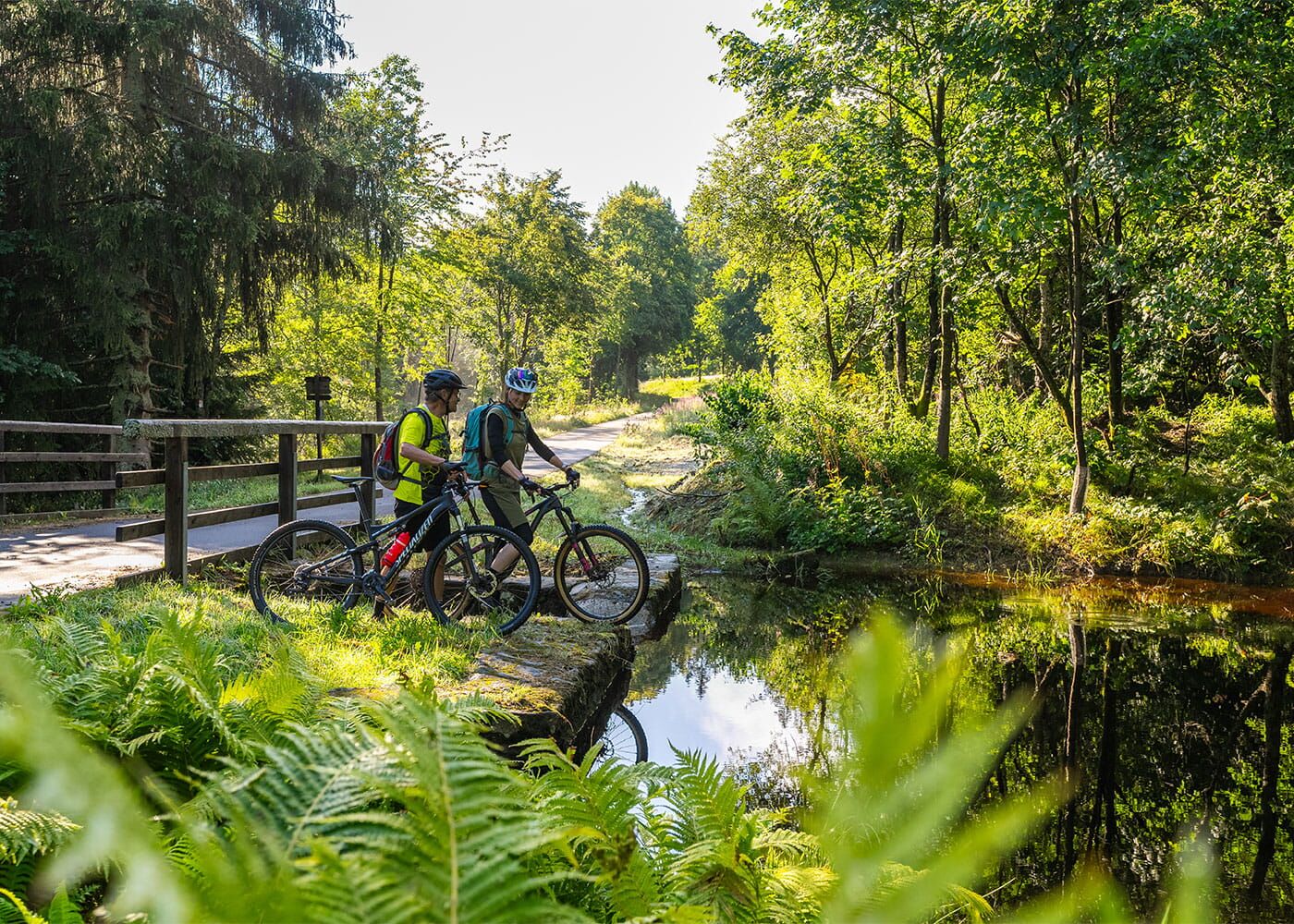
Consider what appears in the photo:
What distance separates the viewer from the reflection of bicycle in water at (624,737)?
534cm

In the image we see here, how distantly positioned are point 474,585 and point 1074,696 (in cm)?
461

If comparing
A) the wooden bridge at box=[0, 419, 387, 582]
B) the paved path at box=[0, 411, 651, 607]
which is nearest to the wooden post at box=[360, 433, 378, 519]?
the wooden bridge at box=[0, 419, 387, 582]

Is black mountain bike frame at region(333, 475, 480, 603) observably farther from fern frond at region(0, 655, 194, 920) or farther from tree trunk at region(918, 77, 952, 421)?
tree trunk at region(918, 77, 952, 421)

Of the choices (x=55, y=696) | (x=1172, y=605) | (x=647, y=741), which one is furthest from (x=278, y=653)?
(x=1172, y=605)

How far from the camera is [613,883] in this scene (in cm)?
87

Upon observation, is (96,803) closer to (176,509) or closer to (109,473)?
(176,509)

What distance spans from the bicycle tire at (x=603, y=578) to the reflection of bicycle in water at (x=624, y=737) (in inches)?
42.1

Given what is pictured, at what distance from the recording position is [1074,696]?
20.8 feet

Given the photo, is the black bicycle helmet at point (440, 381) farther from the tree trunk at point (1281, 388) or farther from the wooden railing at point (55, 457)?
the tree trunk at point (1281, 388)

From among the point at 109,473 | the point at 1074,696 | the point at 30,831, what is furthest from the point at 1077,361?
the point at 109,473

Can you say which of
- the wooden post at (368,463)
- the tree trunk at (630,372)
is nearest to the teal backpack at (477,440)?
the wooden post at (368,463)

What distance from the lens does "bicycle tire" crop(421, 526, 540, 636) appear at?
249 inches

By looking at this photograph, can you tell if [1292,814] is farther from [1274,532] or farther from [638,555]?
[1274,532]

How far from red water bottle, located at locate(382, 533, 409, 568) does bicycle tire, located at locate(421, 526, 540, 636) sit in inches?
10.5
